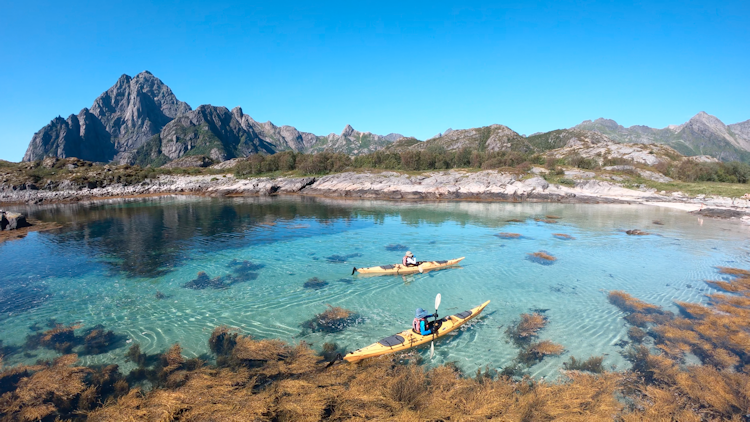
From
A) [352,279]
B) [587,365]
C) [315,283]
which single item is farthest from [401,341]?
[315,283]

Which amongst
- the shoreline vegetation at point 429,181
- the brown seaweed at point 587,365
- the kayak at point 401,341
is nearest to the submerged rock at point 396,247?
the kayak at point 401,341

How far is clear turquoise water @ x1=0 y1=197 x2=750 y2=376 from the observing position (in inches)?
520

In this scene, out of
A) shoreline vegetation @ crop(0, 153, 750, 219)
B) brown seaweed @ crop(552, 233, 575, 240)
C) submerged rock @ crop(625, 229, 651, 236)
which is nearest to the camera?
brown seaweed @ crop(552, 233, 575, 240)

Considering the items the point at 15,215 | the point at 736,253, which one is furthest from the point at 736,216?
the point at 15,215

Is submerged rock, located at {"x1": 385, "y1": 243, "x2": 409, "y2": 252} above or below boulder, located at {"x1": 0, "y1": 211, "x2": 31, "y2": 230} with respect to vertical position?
below

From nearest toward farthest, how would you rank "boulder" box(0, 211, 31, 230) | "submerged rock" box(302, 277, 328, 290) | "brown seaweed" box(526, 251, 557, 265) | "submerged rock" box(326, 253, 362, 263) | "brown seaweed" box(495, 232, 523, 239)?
"submerged rock" box(302, 277, 328, 290), "brown seaweed" box(526, 251, 557, 265), "submerged rock" box(326, 253, 362, 263), "brown seaweed" box(495, 232, 523, 239), "boulder" box(0, 211, 31, 230)

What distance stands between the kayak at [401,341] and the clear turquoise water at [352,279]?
0.54 m

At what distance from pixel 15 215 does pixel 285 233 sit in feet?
112

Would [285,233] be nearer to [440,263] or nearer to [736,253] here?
[440,263]

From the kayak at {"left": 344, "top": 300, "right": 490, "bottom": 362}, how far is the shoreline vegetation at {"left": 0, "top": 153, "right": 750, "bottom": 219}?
193ft

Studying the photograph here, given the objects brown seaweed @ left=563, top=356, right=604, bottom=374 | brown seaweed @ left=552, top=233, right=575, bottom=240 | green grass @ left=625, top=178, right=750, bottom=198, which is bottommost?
brown seaweed @ left=563, top=356, right=604, bottom=374

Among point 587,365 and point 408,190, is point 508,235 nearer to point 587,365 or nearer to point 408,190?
point 587,365

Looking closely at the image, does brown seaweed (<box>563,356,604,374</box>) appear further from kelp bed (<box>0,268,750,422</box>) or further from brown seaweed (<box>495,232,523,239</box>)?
brown seaweed (<box>495,232,523,239</box>)

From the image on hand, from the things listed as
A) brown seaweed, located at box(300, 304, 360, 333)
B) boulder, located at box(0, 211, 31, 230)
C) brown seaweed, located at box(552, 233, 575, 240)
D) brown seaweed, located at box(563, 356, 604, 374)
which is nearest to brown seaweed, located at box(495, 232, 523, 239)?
brown seaweed, located at box(552, 233, 575, 240)
